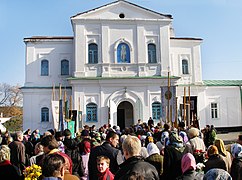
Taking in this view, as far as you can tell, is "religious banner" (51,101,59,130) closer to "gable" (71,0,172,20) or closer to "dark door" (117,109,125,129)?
"dark door" (117,109,125,129)

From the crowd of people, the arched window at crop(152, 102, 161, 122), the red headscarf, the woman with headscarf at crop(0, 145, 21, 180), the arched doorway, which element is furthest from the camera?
the arched doorway

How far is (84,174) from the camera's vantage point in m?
7.37

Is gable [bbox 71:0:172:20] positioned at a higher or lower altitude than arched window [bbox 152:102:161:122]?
higher

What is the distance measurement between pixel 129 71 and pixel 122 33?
12.5ft

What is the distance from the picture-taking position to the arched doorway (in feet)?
101

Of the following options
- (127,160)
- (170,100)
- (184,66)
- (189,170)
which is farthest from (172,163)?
(184,66)

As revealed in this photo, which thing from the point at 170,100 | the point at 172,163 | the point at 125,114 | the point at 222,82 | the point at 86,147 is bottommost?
the point at 172,163

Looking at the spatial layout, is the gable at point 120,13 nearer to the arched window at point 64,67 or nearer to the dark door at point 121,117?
the arched window at point 64,67

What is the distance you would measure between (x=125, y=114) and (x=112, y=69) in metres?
4.78

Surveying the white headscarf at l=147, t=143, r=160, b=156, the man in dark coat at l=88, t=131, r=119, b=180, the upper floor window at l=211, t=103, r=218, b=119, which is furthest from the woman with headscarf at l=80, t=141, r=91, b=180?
the upper floor window at l=211, t=103, r=218, b=119

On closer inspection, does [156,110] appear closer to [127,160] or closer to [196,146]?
[196,146]

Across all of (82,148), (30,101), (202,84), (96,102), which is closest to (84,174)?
(82,148)

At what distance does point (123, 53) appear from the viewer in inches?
1169

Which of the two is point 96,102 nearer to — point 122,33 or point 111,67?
point 111,67
